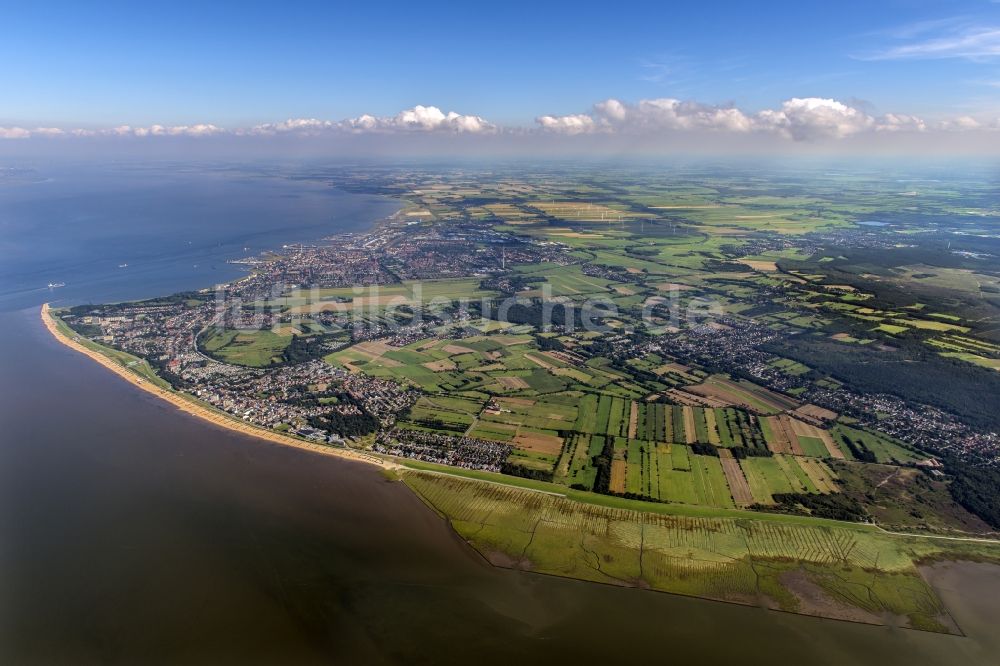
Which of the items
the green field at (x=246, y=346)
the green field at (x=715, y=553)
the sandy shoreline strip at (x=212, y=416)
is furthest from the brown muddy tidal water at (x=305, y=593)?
the green field at (x=246, y=346)

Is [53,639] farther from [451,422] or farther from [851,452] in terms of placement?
[851,452]

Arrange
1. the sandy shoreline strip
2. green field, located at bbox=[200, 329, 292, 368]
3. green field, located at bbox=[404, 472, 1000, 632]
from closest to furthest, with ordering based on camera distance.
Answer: green field, located at bbox=[404, 472, 1000, 632] < the sandy shoreline strip < green field, located at bbox=[200, 329, 292, 368]

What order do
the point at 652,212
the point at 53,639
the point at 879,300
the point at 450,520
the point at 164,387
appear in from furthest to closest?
the point at 652,212 → the point at 879,300 → the point at 164,387 → the point at 450,520 → the point at 53,639

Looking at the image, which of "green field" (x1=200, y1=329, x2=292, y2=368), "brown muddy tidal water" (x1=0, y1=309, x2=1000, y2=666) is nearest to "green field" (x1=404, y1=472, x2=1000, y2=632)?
"brown muddy tidal water" (x1=0, y1=309, x2=1000, y2=666)

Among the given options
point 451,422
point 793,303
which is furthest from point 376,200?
point 451,422

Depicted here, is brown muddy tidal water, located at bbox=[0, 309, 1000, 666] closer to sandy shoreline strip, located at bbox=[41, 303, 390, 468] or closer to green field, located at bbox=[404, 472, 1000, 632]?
green field, located at bbox=[404, 472, 1000, 632]

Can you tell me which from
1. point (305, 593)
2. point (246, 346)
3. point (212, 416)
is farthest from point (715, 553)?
point (246, 346)

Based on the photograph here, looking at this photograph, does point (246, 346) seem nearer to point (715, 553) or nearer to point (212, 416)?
point (212, 416)
